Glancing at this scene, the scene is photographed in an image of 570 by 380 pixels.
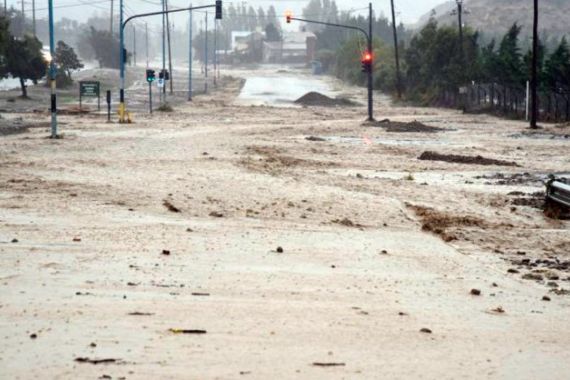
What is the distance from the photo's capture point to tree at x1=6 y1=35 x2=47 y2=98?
68938mm

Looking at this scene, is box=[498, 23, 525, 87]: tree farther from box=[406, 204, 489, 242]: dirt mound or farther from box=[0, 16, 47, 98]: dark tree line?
box=[406, 204, 489, 242]: dirt mound

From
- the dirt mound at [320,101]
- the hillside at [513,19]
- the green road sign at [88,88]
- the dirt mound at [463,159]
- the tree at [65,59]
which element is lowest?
the dirt mound at [463,159]

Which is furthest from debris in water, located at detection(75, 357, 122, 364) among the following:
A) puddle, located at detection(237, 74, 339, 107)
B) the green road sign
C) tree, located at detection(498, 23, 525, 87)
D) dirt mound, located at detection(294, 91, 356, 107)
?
dirt mound, located at detection(294, 91, 356, 107)

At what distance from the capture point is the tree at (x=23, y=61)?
68.9 metres

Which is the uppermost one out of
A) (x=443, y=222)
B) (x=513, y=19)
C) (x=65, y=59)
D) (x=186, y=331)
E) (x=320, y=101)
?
(x=513, y=19)

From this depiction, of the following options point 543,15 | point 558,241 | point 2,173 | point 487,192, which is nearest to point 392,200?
point 487,192

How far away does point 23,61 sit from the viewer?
229ft

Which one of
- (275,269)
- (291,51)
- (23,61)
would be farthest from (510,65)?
(291,51)

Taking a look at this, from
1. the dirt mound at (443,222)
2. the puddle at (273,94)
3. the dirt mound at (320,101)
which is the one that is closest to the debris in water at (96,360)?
the dirt mound at (443,222)

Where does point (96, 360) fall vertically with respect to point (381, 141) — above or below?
below

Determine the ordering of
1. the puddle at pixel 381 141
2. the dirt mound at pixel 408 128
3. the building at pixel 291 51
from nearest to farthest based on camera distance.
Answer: the puddle at pixel 381 141
the dirt mound at pixel 408 128
the building at pixel 291 51

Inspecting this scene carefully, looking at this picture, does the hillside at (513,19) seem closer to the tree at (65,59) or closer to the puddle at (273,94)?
the puddle at (273,94)

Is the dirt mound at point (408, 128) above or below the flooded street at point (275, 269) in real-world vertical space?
above

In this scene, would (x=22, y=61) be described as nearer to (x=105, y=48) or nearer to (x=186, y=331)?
(x=186, y=331)
